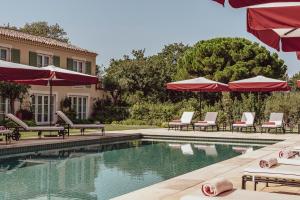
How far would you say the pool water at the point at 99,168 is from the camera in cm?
A: 780

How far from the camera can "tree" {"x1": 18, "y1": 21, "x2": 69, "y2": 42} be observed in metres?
50.3

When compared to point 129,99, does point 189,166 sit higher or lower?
lower

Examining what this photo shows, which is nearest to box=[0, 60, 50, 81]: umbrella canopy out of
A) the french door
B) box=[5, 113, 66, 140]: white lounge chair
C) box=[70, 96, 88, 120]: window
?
box=[5, 113, 66, 140]: white lounge chair

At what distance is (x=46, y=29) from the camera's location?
52719 mm

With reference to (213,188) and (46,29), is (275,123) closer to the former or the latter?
(213,188)

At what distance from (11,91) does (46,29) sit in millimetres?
31821

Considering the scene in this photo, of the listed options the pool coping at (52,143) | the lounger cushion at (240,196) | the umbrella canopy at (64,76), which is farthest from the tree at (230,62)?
the lounger cushion at (240,196)

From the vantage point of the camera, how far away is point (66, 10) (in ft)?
83.7

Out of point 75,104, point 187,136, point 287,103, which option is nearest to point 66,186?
point 187,136

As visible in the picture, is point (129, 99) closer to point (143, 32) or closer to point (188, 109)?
point (143, 32)

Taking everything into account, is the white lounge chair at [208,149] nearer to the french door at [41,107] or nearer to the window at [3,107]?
the window at [3,107]

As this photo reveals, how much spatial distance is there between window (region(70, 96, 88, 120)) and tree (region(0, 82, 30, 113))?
21.1 feet

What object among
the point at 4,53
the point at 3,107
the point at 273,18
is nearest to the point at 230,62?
the point at 4,53

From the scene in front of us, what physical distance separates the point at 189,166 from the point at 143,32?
2272 cm
